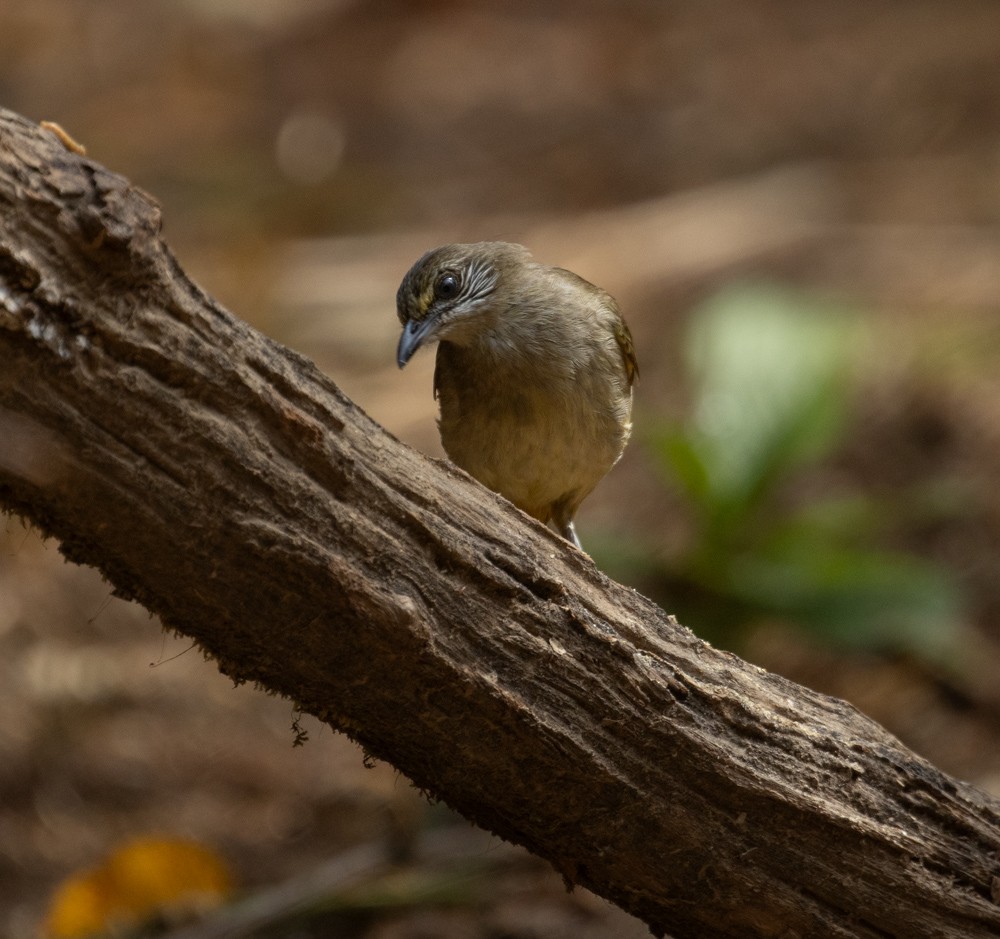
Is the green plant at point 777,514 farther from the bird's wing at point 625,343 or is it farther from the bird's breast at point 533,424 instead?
the bird's breast at point 533,424

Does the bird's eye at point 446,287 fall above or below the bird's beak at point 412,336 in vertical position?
above

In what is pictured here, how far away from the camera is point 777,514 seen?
7.57 m

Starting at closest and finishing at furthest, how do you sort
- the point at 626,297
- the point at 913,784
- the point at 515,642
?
the point at 515,642 → the point at 913,784 → the point at 626,297

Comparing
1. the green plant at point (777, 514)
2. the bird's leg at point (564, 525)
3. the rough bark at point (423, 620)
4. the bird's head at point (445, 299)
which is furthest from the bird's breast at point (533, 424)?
the green plant at point (777, 514)

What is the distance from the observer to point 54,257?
2568mm

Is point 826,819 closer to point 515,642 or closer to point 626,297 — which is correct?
point 515,642

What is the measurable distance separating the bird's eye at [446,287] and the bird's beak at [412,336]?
10 cm

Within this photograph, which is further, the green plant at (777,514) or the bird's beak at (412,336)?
the green plant at (777,514)

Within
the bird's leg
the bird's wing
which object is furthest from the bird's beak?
the bird's leg

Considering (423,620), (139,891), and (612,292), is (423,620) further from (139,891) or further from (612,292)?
(612,292)

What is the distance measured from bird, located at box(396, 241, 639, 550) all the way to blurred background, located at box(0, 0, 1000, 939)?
4.61 ft

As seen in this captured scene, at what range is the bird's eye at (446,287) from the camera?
15.8ft

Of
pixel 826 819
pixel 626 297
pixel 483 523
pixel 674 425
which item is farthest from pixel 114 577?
pixel 626 297

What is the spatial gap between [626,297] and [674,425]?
3.51 meters
